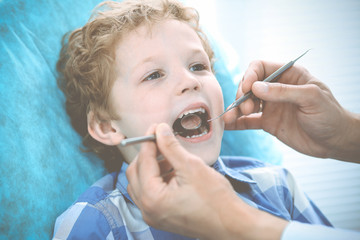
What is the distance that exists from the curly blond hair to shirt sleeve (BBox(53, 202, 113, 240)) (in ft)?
1.05

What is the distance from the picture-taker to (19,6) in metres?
1.03

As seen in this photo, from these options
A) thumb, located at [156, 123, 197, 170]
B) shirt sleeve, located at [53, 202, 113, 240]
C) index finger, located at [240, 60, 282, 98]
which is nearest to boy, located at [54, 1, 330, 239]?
shirt sleeve, located at [53, 202, 113, 240]

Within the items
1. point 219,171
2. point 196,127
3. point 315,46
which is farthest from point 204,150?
point 315,46

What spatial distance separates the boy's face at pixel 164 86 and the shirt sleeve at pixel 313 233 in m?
0.35

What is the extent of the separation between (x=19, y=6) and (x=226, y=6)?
133 centimetres

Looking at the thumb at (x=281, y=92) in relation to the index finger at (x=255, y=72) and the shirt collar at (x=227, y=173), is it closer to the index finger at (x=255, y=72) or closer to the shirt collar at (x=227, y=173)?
the index finger at (x=255, y=72)

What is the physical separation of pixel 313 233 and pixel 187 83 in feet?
1.76

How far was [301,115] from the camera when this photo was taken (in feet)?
3.14

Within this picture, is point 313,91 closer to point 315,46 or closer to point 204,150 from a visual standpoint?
point 204,150

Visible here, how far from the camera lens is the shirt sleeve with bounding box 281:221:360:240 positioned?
1.83ft

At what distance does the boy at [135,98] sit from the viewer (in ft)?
2.80

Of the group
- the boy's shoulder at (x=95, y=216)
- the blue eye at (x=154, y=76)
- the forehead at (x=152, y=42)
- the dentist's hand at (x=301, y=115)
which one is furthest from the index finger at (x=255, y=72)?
the boy's shoulder at (x=95, y=216)

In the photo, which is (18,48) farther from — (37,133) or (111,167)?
(111,167)

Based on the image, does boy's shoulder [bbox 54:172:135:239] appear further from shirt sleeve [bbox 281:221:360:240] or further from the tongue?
shirt sleeve [bbox 281:221:360:240]
